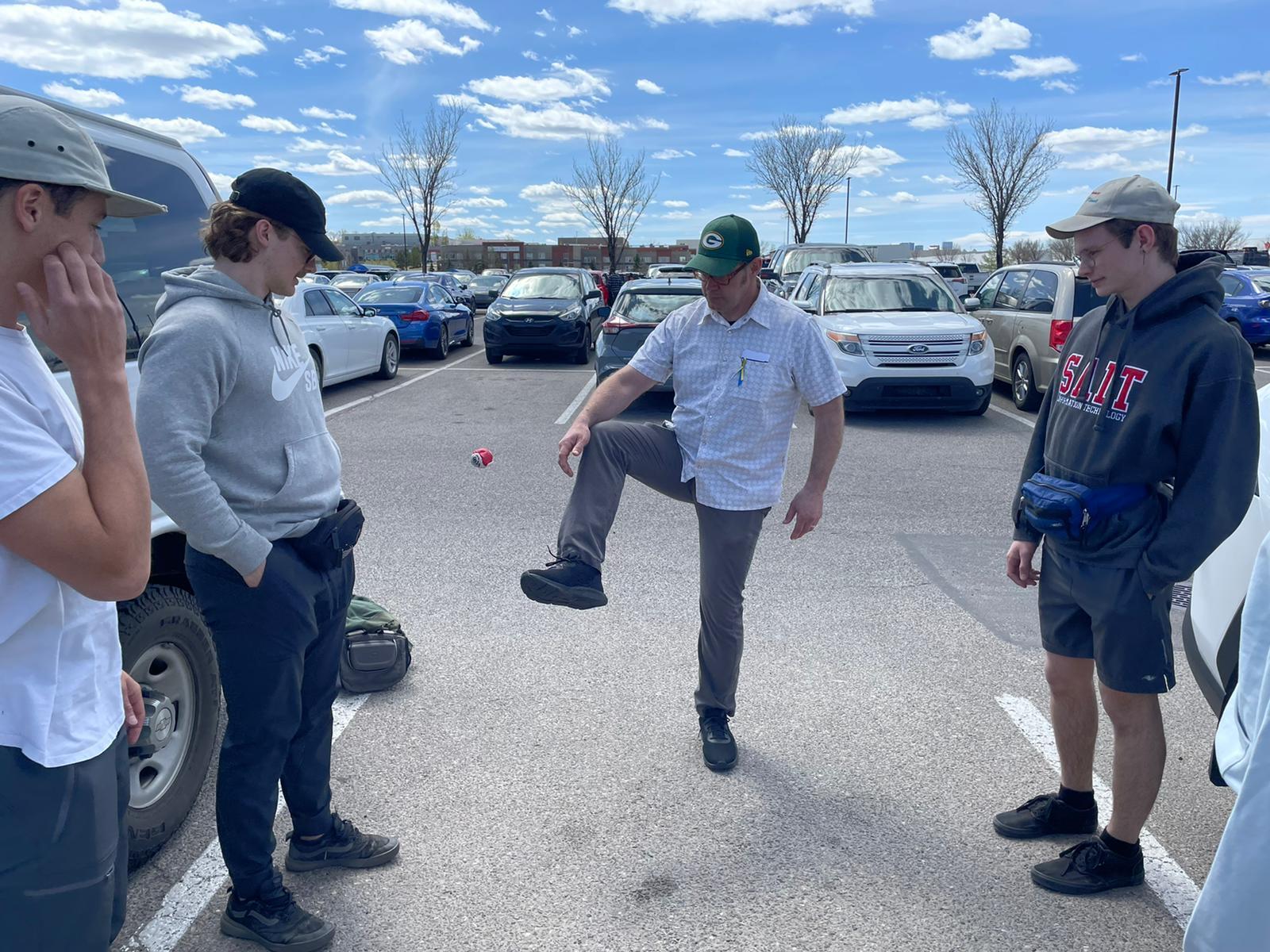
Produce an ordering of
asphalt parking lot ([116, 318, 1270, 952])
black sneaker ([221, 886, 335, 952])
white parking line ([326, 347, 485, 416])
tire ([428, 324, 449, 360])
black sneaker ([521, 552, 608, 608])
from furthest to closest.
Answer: tire ([428, 324, 449, 360]) → white parking line ([326, 347, 485, 416]) → black sneaker ([521, 552, 608, 608]) → asphalt parking lot ([116, 318, 1270, 952]) → black sneaker ([221, 886, 335, 952])

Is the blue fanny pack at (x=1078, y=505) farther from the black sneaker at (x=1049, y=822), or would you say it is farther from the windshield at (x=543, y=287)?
the windshield at (x=543, y=287)

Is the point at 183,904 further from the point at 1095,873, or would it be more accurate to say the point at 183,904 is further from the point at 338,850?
the point at 1095,873

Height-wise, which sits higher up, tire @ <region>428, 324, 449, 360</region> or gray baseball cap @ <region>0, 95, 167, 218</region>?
gray baseball cap @ <region>0, 95, 167, 218</region>

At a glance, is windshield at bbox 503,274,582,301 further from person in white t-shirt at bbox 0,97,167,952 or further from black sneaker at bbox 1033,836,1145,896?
person in white t-shirt at bbox 0,97,167,952

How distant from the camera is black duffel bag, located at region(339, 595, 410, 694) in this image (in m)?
4.05

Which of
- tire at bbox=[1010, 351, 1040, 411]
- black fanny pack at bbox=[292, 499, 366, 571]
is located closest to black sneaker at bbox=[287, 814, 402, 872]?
black fanny pack at bbox=[292, 499, 366, 571]

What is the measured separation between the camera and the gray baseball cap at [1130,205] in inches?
106

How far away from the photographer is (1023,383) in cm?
1202

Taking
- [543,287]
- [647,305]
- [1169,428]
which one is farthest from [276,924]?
[543,287]

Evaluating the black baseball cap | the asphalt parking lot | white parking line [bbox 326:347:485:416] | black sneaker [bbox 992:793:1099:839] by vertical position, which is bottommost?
white parking line [bbox 326:347:485:416]

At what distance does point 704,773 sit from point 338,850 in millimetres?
1266

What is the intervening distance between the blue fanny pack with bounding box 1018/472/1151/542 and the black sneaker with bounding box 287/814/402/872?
2145mm

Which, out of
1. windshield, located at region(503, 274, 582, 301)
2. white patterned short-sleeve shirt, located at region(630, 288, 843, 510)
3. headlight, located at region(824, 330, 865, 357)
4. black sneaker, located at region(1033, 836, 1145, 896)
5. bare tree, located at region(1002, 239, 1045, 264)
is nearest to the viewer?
black sneaker, located at region(1033, 836, 1145, 896)

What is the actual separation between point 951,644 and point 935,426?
651cm
